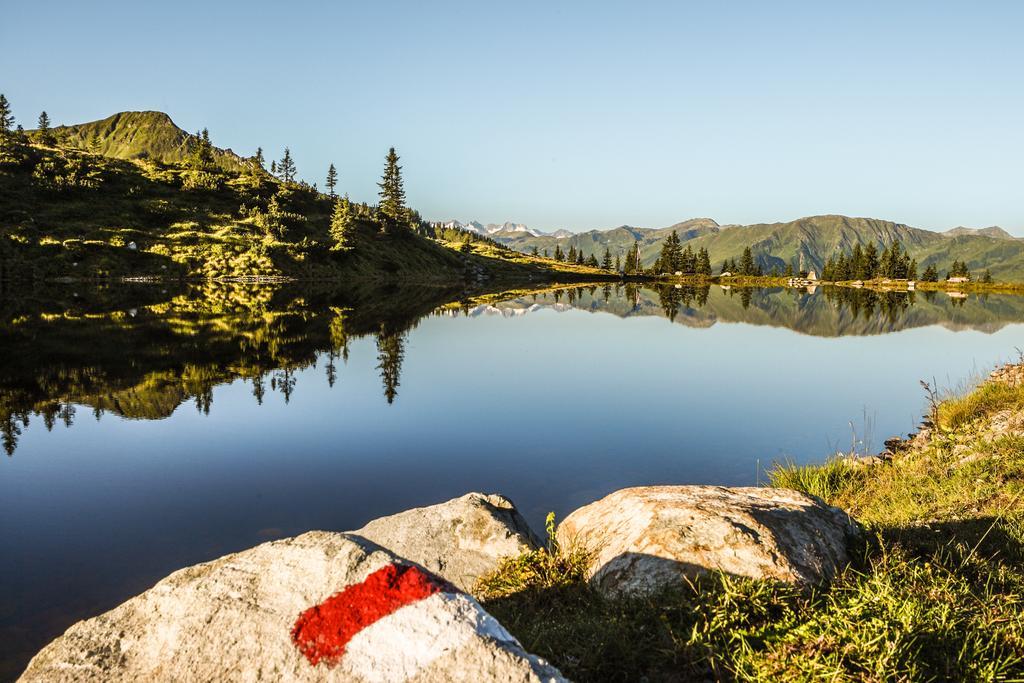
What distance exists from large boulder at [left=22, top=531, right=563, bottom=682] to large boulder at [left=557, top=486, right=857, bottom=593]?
337 cm

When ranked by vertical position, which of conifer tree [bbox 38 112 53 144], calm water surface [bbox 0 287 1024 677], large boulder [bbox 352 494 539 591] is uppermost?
conifer tree [bbox 38 112 53 144]

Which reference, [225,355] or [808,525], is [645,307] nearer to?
[225,355]

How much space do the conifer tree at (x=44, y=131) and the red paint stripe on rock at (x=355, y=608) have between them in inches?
8460

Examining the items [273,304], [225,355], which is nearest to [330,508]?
[225,355]

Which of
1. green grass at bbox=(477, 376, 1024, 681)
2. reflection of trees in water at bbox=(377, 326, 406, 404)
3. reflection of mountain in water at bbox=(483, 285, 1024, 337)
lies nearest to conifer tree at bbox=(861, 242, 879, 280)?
reflection of mountain in water at bbox=(483, 285, 1024, 337)

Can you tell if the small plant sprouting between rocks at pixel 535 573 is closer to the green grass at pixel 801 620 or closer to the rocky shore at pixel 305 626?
the green grass at pixel 801 620

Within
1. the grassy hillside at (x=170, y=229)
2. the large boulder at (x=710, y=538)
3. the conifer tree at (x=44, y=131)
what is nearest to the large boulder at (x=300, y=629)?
the large boulder at (x=710, y=538)

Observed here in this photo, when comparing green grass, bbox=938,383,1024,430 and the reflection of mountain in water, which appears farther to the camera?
the reflection of mountain in water

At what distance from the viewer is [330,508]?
14141 millimetres

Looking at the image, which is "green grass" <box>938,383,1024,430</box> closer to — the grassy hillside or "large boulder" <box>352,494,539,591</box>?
"large boulder" <box>352,494,539,591</box>

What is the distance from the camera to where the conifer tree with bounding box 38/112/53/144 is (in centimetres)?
16362

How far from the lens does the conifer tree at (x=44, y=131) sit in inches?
6442

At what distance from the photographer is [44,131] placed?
176 meters

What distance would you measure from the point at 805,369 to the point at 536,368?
17679mm
